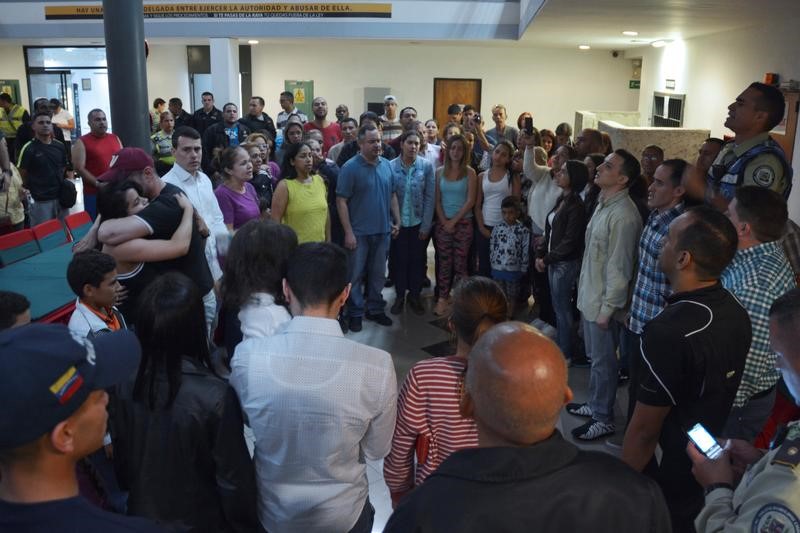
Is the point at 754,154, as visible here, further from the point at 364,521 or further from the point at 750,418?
the point at 364,521

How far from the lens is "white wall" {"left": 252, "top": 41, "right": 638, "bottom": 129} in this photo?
14.4 m

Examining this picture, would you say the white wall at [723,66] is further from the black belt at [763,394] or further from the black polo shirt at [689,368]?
the black polo shirt at [689,368]

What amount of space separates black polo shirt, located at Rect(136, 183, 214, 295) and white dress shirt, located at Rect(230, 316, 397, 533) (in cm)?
136

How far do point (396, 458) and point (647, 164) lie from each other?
3.84 m

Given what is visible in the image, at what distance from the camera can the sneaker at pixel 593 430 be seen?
388cm

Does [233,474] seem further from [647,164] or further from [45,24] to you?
[45,24]

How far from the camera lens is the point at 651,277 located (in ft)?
11.0

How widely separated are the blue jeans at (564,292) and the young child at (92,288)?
10.0ft

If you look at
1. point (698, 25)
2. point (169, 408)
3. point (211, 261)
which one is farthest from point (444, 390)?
point (698, 25)

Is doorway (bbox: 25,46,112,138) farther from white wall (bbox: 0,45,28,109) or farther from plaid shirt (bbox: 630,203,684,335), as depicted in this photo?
A: plaid shirt (bbox: 630,203,684,335)

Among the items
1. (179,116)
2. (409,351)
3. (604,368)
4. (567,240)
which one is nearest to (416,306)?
(409,351)

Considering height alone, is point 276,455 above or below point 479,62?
below

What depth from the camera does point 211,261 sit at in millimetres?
4145

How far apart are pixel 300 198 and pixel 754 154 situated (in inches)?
124
